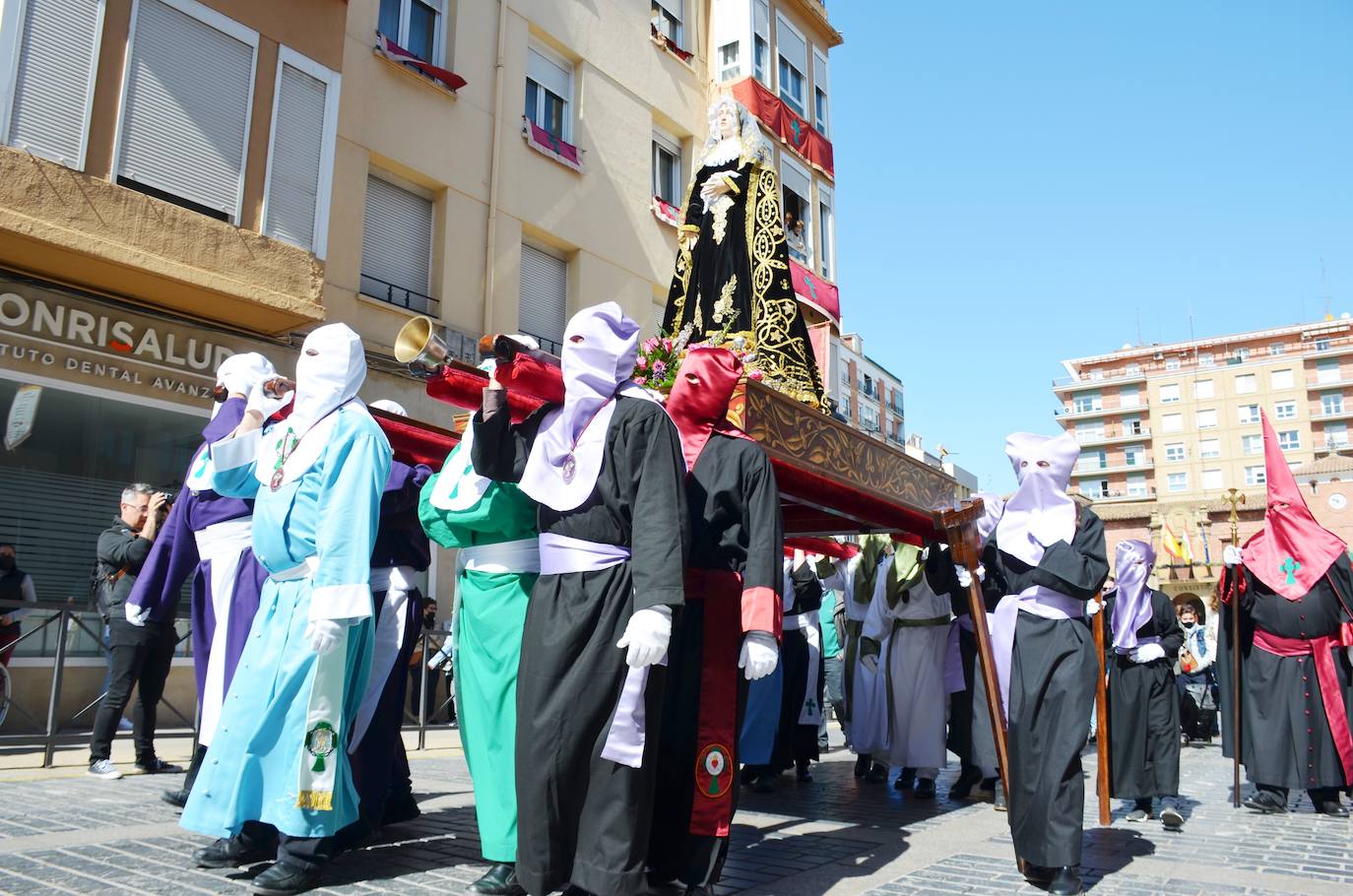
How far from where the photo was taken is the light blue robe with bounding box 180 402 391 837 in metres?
3.90

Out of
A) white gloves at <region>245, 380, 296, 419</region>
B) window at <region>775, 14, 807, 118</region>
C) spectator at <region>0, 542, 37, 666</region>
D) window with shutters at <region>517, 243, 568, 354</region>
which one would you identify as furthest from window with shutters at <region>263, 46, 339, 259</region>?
window at <region>775, 14, 807, 118</region>

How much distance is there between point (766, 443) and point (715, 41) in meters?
16.8

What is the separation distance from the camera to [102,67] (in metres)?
9.80

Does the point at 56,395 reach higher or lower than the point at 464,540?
higher

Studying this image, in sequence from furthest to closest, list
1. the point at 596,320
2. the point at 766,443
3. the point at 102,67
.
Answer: the point at 102,67
the point at 766,443
the point at 596,320

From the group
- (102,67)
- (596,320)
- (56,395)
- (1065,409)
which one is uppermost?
(1065,409)

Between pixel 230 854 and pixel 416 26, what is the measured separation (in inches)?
500

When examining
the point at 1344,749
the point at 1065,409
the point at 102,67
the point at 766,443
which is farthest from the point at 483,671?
the point at 1065,409

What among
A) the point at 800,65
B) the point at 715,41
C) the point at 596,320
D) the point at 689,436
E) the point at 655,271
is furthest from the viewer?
the point at 800,65

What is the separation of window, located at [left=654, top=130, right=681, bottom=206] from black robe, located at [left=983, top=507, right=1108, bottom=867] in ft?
47.0

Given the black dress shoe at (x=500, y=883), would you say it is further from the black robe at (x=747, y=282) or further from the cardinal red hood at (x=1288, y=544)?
the cardinal red hood at (x=1288, y=544)

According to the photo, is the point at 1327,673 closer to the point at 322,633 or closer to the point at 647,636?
the point at 647,636

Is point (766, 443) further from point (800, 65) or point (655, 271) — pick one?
point (800, 65)

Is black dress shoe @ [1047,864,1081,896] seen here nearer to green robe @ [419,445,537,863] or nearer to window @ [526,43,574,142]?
green robe @ [419,445,537,863]
